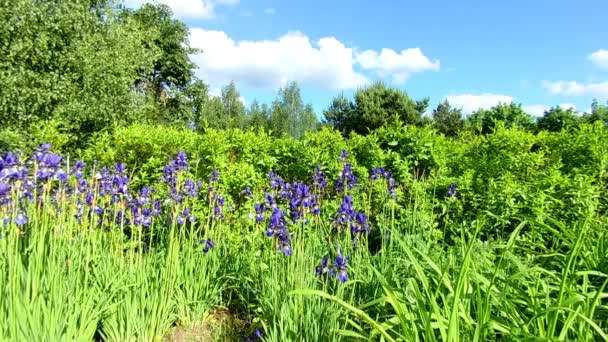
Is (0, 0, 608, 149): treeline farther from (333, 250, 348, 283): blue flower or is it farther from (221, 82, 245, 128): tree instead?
(221, 82, 245, 128): tree

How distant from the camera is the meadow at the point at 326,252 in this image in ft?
6.36

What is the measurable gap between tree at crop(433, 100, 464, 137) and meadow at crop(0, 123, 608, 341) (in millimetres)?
27974

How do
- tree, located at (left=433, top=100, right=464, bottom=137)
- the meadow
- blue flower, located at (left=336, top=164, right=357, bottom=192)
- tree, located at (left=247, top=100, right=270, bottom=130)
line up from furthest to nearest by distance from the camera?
tree, located at (left=247, top=100, right=270, bottom=130), tree, located at (left=433, top=100, right=464, bottom=137), blue flower, located at (left=336, top=164, right=357, bottom=192), the meadow

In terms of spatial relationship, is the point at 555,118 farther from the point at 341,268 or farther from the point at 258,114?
the point at 258,114

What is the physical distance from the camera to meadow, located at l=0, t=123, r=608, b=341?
1.94 meters

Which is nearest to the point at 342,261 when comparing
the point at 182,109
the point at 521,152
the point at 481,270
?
the point at 481,270

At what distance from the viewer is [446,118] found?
34.1 metres

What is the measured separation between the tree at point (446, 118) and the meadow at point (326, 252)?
27974 mm

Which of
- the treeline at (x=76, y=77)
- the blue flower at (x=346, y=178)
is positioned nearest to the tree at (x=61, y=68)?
the treeline at (x=76, y=77)

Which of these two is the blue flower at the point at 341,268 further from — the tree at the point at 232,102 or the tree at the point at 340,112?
the tree at the point at 232,102

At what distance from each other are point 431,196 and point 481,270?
1.76 meters

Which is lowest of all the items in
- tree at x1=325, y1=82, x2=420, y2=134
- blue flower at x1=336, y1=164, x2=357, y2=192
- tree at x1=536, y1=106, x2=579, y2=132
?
blue flower at x1=336, y1=164, x2=357, y2=192

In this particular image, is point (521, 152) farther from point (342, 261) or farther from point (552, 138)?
point (342, 261)

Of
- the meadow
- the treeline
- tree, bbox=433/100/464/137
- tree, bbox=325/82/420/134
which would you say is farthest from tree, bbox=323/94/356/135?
the meadow
